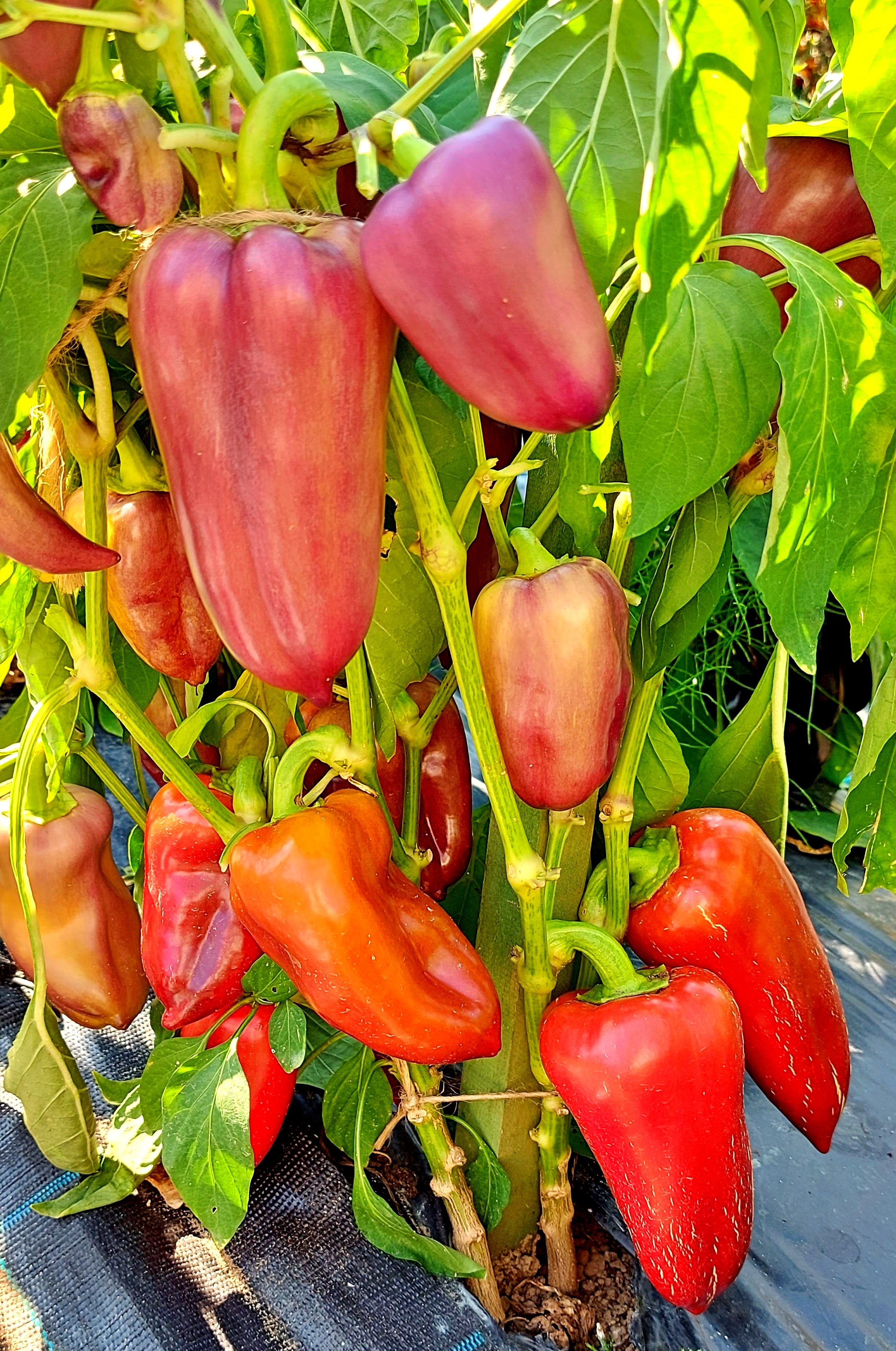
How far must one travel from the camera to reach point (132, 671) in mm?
571

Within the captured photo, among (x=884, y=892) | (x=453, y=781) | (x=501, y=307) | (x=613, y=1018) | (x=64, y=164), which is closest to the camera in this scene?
(x=501, y=307)

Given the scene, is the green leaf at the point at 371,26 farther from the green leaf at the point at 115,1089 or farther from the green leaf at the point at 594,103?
the green leaf at the point at 115,1089

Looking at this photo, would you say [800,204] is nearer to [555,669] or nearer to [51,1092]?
[555,669]

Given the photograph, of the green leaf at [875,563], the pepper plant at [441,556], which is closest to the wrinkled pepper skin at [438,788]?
the pepper plant at [441,556]

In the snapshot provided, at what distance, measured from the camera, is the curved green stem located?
11.2 inches

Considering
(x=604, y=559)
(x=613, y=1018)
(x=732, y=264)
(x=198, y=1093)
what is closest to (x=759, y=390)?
(x=732, y=264)

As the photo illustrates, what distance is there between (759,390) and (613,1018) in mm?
275

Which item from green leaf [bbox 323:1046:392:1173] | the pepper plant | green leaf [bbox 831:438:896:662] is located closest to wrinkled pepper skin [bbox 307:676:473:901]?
the pepper plant

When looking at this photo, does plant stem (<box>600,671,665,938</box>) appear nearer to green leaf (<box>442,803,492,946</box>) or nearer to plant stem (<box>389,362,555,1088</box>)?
plant stem (<box>389,362,555,1088</box>)

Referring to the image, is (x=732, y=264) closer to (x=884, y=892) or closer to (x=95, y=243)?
(x=95, y=243)

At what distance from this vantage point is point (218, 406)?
0.90 ft

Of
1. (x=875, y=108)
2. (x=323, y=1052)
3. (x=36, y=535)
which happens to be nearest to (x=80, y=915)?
(x=323, y=1052)

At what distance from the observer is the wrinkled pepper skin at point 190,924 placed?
0.51 m

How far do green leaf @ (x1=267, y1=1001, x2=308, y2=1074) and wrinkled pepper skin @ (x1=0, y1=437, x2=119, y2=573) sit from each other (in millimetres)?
247
